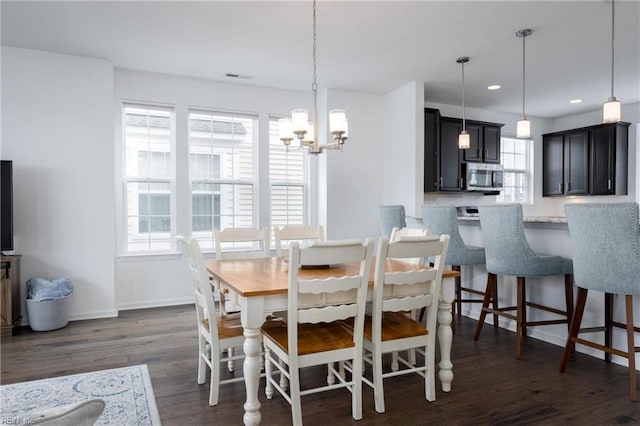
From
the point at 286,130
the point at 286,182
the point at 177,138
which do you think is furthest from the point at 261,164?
the point at 286,130

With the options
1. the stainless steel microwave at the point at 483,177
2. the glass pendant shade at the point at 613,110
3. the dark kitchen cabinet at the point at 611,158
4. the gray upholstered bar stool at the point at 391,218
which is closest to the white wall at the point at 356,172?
the gray upholstered bar stool at the point at 391,218

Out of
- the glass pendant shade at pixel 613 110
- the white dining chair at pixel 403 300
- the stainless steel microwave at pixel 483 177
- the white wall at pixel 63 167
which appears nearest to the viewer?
the white dining chair at pixel 403 300

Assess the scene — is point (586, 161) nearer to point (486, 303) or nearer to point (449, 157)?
point (449, 157)

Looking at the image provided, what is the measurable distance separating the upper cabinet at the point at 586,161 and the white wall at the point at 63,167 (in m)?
6.75

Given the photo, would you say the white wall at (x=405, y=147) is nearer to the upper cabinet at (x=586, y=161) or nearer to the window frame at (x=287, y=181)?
the window frame at (x=287, y=181)

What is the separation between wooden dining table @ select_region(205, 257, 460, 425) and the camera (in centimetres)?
203

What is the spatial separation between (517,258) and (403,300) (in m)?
1.30

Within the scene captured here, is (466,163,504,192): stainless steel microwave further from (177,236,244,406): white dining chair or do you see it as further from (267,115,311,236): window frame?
(177,236,244,406): white dining chair

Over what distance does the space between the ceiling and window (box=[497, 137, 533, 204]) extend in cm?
188

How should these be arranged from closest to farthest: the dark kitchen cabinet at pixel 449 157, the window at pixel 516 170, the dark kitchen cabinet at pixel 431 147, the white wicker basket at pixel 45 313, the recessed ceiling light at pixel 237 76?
1. the white wicker basket at pixel 45 313
2. the recessed ceiling light at pixel 237 76
3. the dark kitchen cabinet at pixel 431 147
4. the dark kitchen cabinet at pixel 449 157
5. the window at pixel 516 170

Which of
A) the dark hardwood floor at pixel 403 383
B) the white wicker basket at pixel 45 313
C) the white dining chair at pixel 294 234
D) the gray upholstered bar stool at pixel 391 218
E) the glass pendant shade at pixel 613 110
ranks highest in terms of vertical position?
the glass pendant shade at pixel 613 110

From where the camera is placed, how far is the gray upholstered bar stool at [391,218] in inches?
165

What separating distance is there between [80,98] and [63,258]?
1639 mm

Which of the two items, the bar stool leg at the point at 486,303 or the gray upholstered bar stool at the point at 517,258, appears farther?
the bar stool leg at the point at 486,303
